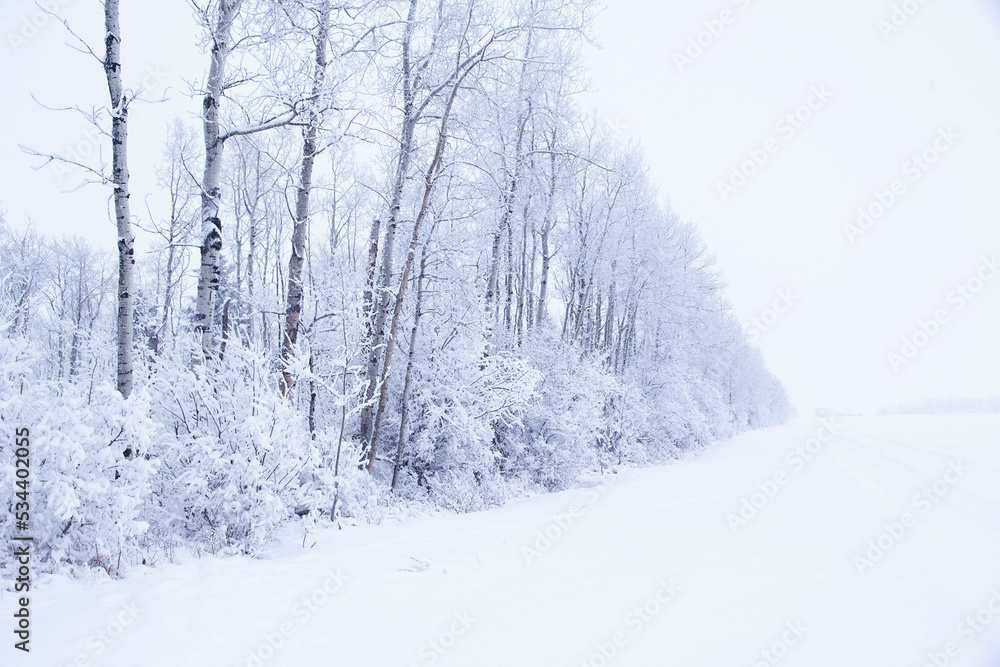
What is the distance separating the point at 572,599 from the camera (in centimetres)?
362

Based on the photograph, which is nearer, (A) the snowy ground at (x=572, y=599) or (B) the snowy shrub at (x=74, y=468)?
(A) the snowy ground at (x=572, y=599)

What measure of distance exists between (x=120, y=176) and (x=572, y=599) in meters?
6.06

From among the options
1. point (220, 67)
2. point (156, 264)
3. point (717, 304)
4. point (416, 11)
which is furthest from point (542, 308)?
point (156, 264)

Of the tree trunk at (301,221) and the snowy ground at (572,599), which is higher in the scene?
the tree trunk at (301,221)

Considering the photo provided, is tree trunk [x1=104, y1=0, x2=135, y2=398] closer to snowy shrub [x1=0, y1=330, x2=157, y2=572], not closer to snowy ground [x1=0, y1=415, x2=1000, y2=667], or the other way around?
snowy shrub [x1=0, y1=330, x2=157, y2=572]

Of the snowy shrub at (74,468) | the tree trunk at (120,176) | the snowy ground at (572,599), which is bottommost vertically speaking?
the snowy ground at (572,599)

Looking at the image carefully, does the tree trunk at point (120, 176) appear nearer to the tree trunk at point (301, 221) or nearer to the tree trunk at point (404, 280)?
the tree trunk at point (301, 221)

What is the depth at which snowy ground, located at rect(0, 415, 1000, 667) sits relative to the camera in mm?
2822

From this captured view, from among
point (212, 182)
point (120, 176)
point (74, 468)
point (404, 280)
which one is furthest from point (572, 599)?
point (212, 182)

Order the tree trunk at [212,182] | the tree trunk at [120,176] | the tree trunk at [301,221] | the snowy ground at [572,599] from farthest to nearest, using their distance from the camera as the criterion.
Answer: the tree trunk at [301,221], the tree trunk at [212,182], the tree trunk at [120,176], the snowy ground at [572,599]

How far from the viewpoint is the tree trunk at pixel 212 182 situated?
598 centimetres

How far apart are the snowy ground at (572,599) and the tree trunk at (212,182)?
3287mm

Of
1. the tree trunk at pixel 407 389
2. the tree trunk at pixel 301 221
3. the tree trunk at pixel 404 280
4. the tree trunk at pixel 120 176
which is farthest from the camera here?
the tree trunk at pixel 407 389

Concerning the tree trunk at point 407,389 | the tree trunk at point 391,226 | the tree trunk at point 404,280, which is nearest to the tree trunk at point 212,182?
the tree trunk at point 404,280
